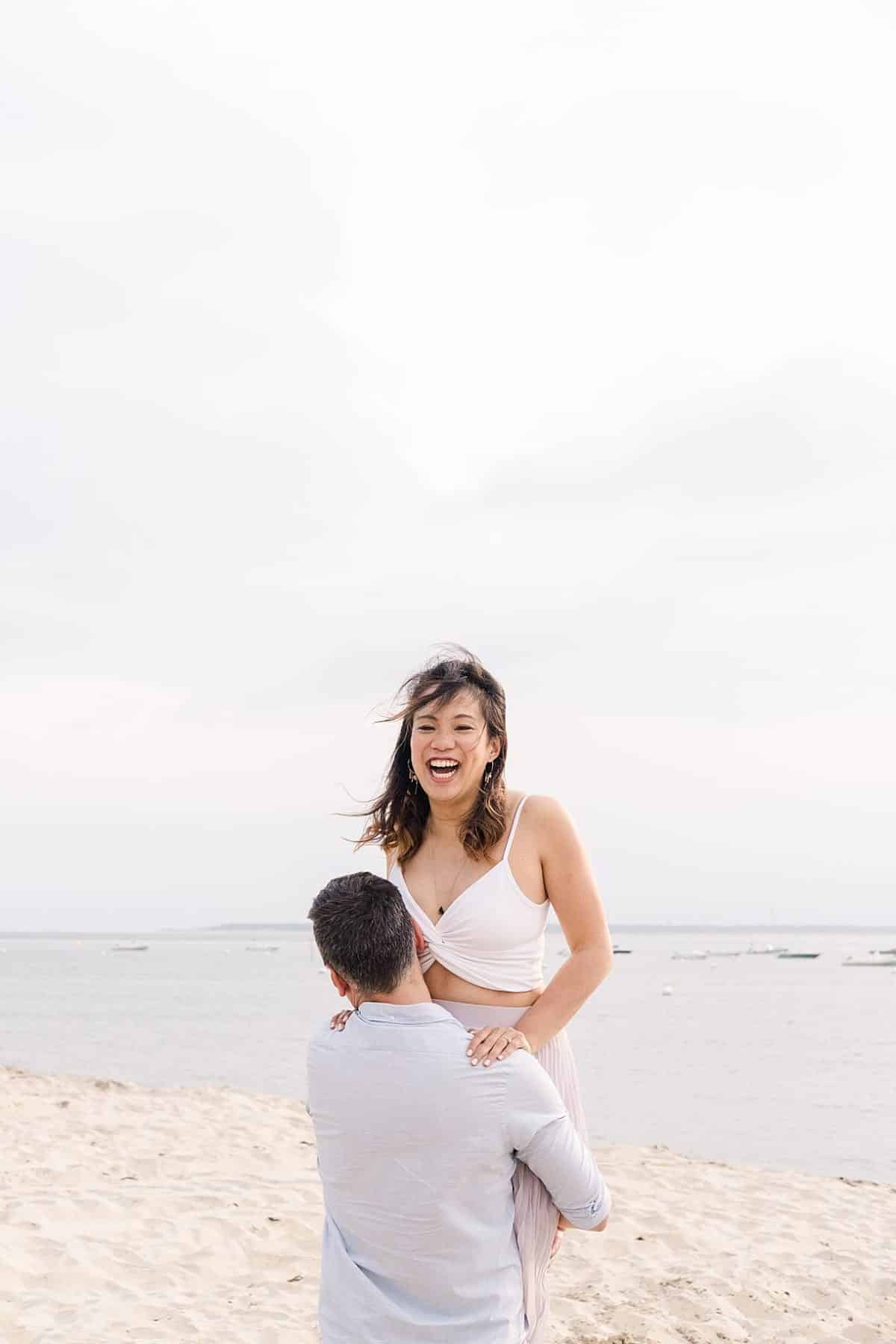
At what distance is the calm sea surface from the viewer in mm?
14188

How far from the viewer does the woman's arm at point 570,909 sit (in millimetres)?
2801

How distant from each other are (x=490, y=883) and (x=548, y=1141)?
65cm

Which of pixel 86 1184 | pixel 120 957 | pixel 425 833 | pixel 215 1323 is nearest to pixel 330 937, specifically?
pixel 425 833

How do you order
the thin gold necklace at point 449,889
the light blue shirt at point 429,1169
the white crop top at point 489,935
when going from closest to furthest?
1. the light blue shirt at point 429,1169
2. the white crop top at point 489,935
3. the thin gold necklace at point 449,889

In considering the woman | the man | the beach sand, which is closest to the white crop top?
the woman

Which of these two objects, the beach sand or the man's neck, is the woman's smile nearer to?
the man's neck

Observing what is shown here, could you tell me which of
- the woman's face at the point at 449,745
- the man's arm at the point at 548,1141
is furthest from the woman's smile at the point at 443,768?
the man's arm at the point at 548,1141

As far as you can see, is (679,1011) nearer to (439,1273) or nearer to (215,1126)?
(215,1126)

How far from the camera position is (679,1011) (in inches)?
1320

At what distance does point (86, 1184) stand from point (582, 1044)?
17286mm

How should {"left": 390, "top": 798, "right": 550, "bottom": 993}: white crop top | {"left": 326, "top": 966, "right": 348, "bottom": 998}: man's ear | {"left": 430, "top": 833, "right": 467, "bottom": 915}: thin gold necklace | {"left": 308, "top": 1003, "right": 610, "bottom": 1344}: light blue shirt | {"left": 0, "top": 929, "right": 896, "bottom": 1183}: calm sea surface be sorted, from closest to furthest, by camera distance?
1. {"left": 308, "top": 1003, "right": 610, "bottom": 1344}: light blue shirt
2. {"left": 326, "top": 966, "right": 348, "bottom": 998}: man's ear
3. {"left": 390, "top": 798, "right": 550, "bottom": 993}: white crop top
4. {"left": 430, "top": 833, "right": 467, "bottom": 915}: thin gold necklace
5. {"left": 0, "top": 929, "right": 896, "bottom": 1183}: calm sea surface

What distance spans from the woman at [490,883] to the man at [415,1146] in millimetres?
277

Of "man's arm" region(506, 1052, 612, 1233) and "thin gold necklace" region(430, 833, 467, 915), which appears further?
"thin gold necklace" region(430, 833, 467, 915)

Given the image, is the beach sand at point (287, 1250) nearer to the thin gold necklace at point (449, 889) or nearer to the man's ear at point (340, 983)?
the thin gold necklace at point (449, 889)
